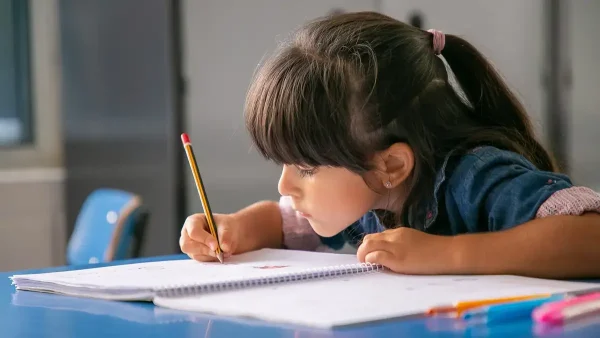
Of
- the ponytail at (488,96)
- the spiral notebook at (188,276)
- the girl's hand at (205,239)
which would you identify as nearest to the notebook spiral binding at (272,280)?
the spiral notebook at (188,276)

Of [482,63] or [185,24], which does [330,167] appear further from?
[185,24]

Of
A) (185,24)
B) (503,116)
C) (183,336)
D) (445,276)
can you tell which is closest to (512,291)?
(445,276)

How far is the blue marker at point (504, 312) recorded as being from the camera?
660mm

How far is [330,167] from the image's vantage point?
3.49ft

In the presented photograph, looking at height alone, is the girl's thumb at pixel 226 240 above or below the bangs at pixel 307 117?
below

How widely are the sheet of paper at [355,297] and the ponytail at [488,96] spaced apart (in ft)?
1.21

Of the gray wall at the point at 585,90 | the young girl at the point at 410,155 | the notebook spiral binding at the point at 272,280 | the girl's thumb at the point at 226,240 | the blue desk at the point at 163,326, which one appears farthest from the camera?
the gray wall at the point at 585,90

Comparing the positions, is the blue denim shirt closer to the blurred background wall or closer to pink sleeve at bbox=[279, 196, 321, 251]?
pink sleeve at bbox=[279, 196, 321, 251]

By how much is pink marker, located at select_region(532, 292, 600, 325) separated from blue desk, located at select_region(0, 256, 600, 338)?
13 mm

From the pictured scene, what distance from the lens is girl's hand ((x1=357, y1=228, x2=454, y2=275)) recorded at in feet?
2.96

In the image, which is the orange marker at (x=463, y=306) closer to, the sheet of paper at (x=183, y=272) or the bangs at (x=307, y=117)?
the sheet of paper at (x=183, y=272)

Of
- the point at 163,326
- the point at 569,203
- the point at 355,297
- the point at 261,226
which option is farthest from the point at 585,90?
the point at 163,326

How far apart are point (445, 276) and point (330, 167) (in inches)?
9.1

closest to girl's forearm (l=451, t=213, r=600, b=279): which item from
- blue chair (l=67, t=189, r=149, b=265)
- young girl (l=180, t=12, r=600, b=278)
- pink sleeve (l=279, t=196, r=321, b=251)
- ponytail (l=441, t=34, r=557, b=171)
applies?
young girl (l=180, t=12, r=600, b=278)
